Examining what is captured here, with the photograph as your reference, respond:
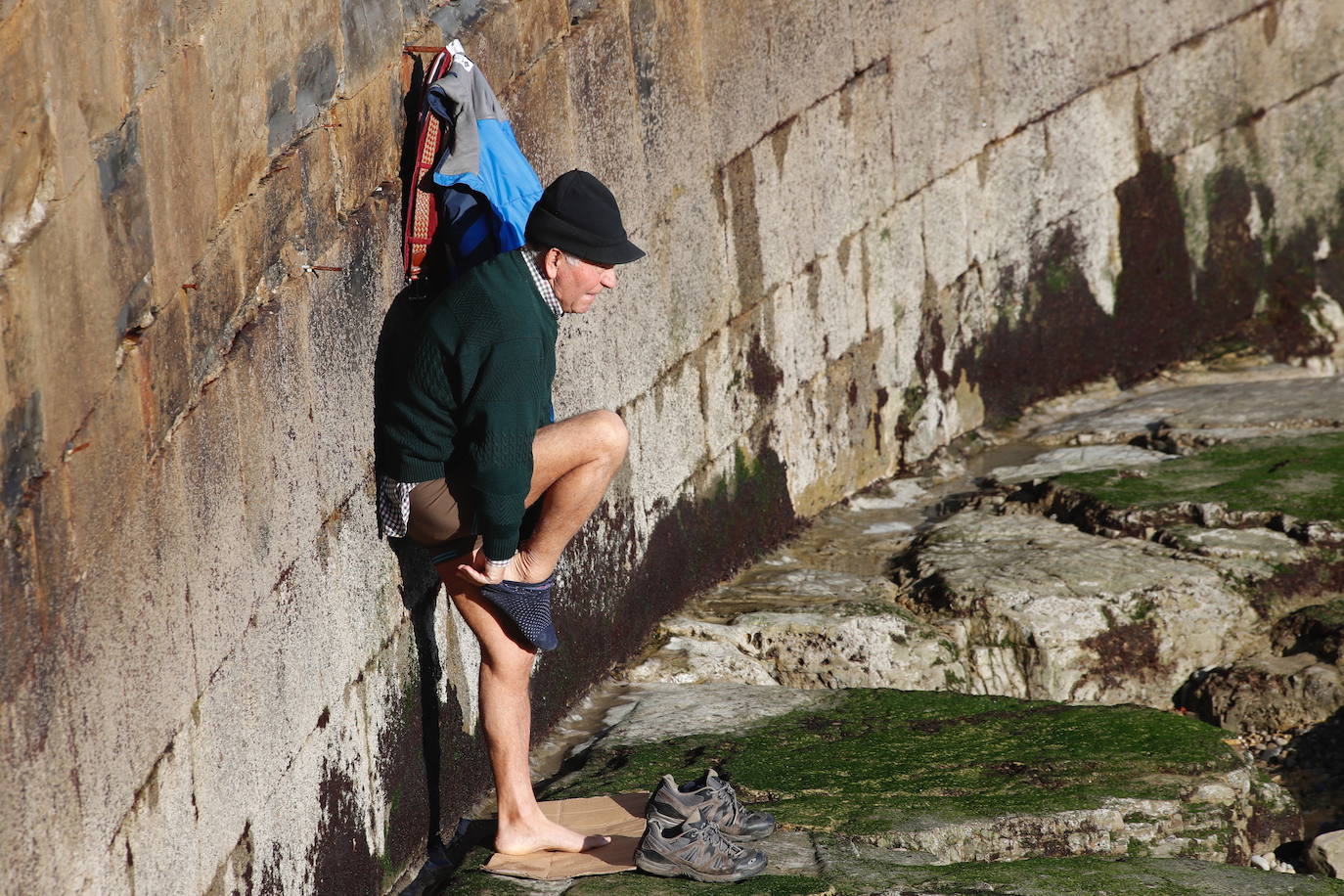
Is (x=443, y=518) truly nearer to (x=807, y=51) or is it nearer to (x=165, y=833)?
(x=165, y=833)

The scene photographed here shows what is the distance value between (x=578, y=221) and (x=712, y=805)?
3.90 ft

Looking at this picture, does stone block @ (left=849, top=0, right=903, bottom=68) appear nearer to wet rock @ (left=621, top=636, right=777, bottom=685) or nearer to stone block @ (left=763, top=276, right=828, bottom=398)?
stone block @ (left=763, top=276, right=828, bottom=398)

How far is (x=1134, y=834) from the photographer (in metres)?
3.77

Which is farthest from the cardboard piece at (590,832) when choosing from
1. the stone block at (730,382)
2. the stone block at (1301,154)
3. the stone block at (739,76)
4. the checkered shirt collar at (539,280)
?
the stone block at (1301,154)

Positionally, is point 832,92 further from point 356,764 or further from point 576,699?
point 356,764

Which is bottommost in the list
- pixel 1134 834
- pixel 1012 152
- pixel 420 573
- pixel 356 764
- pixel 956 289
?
pixel 1134 834

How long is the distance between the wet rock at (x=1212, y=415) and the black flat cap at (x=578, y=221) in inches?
→ 133

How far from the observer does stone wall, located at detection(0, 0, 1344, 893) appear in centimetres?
264

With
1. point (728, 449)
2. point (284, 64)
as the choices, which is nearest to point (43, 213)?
point (284, 64)

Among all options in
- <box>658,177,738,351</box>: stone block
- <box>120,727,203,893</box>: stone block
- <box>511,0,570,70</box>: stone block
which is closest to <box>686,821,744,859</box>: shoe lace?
<box>120,727,203,893</box>: stone block

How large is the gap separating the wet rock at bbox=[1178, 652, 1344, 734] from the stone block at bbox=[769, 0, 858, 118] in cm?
227

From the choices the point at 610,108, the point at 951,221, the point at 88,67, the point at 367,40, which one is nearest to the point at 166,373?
the point at 88,67

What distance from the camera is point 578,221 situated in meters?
3.44

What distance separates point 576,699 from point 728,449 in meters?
1.23
